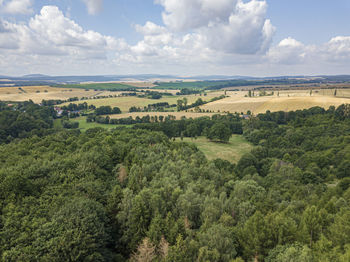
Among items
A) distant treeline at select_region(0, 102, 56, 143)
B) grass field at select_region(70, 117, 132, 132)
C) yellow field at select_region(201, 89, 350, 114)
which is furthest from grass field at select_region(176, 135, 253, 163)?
distant treeline at select_region(0, 102, 56, 143)

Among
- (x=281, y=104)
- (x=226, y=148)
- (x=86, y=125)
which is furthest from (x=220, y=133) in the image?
(x=86, y=125)

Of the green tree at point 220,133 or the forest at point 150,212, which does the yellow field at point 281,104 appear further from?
the forest at point 150,212

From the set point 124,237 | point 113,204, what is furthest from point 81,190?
point 124,237

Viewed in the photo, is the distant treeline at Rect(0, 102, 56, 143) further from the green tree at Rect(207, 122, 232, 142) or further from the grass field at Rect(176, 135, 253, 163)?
the green tree at Rect(207, 122, 232, 142)

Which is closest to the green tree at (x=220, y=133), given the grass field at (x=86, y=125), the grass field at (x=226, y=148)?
the grass field at (x=226, y=148)

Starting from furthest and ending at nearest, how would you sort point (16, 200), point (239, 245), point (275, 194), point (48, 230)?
point (275, 194) < point (16, 200) < point (239, 245) < point (48, 230)

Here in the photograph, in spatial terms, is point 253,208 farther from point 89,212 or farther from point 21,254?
point 21,254

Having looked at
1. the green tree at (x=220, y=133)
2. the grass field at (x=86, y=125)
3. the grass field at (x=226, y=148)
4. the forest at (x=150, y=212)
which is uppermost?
the forest at (x=150, y=212)

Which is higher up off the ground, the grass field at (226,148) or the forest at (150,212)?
the forest at (150,212)

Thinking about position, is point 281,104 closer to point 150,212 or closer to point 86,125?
point 86,125
